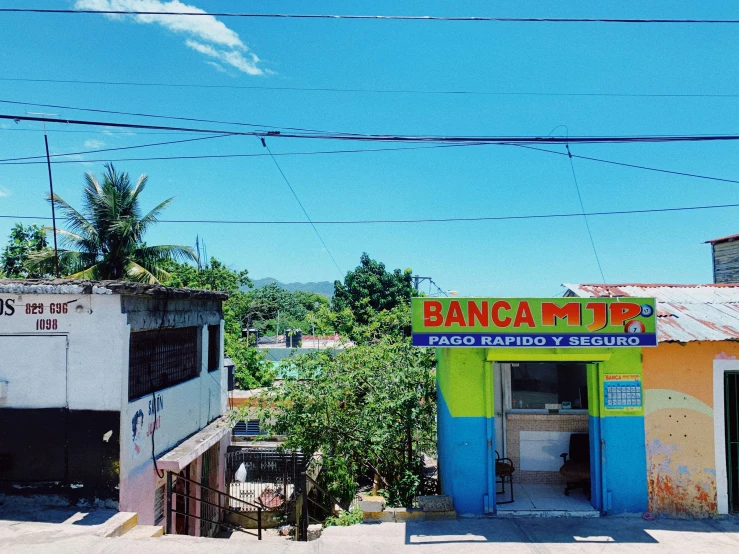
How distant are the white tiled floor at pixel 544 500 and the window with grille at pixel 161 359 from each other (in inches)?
245

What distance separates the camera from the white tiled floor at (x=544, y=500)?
770 centimetres

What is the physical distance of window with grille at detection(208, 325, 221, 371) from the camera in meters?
12.8

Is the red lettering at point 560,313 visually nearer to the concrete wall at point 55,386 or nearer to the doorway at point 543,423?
the doorway at point 543,423

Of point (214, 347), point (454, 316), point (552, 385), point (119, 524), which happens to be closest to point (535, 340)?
point (454, 316)

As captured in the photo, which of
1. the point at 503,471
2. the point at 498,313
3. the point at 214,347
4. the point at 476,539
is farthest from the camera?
the point at 214,347

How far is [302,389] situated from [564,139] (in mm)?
6435

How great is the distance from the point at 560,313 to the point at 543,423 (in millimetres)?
2620

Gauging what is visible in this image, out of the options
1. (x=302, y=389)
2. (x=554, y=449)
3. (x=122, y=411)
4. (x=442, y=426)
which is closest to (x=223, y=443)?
(x=302, y=389)

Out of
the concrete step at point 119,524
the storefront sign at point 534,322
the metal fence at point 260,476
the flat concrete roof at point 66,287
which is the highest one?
the flat concrete roof at point 66,287

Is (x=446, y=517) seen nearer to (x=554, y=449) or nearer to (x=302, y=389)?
(x=554, y=449)

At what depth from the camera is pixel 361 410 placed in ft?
32.8

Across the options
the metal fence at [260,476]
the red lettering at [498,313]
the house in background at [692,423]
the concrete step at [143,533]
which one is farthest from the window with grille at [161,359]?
the house in background at [692,423]

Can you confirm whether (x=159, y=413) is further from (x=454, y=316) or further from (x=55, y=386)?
(x=454, y=316)

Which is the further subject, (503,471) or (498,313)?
(503,471)
